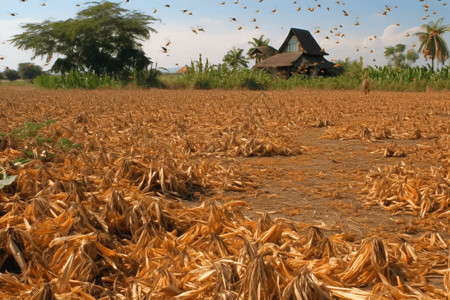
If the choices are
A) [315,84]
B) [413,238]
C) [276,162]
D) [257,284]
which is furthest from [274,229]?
[315,84]

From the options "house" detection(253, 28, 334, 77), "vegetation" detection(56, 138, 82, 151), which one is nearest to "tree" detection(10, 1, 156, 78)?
"house" detection(253, 28, 334, 77)

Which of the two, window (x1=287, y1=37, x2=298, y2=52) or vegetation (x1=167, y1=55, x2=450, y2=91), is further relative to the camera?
window (x1=287, y1=37, x2=298, y2=52)

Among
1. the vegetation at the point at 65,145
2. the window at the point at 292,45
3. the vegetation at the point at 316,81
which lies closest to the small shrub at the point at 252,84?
the vegetation at the point at 316,81

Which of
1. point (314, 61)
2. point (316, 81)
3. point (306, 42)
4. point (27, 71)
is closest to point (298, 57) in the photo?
point (314, 61)

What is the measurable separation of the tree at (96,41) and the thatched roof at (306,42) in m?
14.3

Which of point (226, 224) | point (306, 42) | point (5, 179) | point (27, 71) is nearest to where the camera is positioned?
point (226, 224)

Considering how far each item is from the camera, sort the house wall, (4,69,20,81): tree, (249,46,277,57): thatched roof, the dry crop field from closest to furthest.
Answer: the dry crop field < the house wall < (249,46,277,57): thatched roof < (4,69,20,81): tree

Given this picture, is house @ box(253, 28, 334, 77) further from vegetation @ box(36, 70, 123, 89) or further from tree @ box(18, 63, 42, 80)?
tree @ box(18, 63, 42, 80)

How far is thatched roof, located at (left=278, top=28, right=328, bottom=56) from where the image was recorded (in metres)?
40.1

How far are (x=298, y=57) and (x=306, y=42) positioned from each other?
3905mm

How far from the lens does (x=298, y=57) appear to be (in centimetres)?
3850

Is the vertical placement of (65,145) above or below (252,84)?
below

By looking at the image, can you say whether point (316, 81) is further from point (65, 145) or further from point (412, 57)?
point (412, 57)

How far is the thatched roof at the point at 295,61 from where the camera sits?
38.1 metres
